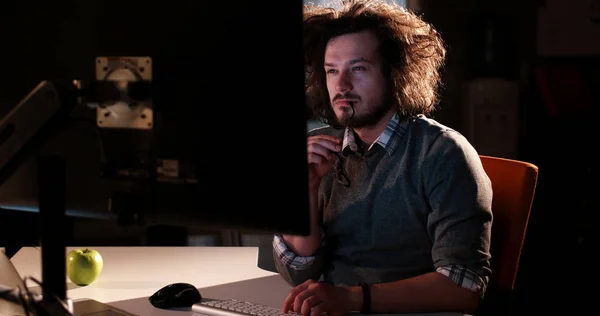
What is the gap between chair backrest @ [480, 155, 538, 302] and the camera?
1.55 metres

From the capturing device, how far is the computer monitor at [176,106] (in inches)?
36.0

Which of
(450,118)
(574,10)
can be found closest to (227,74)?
(450,118)

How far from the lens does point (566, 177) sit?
4.07m

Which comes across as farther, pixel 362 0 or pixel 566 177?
pixel 566 177

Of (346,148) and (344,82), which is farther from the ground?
(344,82)

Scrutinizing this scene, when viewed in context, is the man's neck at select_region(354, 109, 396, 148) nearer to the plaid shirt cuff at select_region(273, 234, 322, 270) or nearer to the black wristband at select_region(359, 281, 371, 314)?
the plaid shirt cuff at select_region(273, 234, 322, 270)

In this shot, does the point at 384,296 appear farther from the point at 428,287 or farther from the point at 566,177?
the point at 566,177

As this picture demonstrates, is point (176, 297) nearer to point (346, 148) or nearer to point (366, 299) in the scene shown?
point (366, 299)

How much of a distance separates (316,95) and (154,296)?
0.68 metres

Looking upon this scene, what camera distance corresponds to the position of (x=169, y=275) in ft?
5.21

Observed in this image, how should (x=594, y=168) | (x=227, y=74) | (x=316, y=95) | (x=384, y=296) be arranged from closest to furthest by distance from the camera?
→ (x=227, y=74)
(x=384, y=296)
(x=316, y=95)
(x=594, y=168)

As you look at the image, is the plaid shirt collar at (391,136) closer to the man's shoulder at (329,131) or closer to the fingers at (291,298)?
the man's shoulder at (329,131)

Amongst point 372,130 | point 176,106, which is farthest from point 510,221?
point 176,106

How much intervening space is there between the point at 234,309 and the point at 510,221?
63 cm
